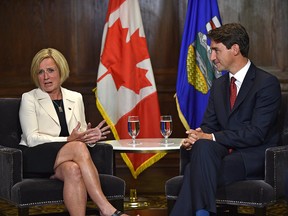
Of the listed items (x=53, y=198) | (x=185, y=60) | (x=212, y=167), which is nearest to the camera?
(x=212, y=167)

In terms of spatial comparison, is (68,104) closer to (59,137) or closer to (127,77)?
(59,137)

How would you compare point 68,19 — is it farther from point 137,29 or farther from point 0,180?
point 0,180

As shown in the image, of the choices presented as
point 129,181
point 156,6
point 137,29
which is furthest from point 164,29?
point 129,181

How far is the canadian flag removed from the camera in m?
6.30

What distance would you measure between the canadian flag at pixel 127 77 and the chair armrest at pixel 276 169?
2.05 meters

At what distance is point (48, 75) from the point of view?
498cm

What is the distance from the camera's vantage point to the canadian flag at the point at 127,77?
6305 mm

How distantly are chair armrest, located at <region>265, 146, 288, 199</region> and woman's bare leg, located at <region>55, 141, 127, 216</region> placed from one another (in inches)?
39.3

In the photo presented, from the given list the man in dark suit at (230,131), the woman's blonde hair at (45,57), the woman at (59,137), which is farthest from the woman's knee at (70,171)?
the woman's blonde hair at (45,57)

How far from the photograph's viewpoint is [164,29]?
704 centimetres

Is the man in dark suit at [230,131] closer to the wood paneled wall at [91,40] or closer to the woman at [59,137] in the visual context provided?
the woman at [59,137]

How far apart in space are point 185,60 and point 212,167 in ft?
7.24

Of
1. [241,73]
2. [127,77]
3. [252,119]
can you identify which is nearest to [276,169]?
[252,119]

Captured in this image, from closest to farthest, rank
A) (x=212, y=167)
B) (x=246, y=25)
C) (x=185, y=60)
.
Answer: (x=212, y=167), (x=185, y=60), (x=246, y=25)
